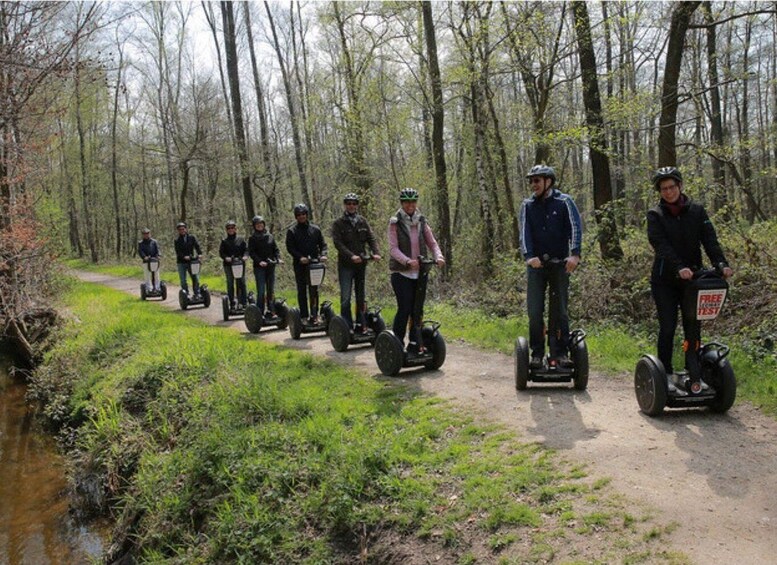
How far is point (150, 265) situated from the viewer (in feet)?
53.9

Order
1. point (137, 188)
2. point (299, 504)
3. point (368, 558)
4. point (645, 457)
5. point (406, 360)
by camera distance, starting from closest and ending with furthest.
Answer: point (368, 558) → point (645, 457) → point (299, 504) → point (406, 360) → point (137, 188)

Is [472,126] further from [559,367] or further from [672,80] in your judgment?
[559,367]

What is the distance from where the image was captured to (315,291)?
988 cm

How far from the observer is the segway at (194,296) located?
14.5 meters

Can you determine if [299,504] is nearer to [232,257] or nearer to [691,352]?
[691,352]

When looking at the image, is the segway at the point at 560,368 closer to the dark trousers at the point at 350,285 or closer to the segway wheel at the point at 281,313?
the dark trousers at the point at 350,285

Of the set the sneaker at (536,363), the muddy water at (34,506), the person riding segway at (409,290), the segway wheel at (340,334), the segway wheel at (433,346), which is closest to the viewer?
the sneaker at (536,363)

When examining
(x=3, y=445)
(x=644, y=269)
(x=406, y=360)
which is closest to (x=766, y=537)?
(x=406, y=360)

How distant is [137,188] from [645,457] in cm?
4727

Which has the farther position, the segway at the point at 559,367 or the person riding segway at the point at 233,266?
the person riding segway at the point at 233,266

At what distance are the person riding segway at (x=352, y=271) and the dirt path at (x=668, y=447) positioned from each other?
5.79 ft

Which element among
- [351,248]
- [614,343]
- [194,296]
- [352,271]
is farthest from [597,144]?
[194,296]

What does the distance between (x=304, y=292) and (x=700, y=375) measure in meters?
6.35

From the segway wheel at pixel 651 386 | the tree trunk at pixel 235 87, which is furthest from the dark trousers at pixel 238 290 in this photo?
the segway wheel at pixel 651 386
